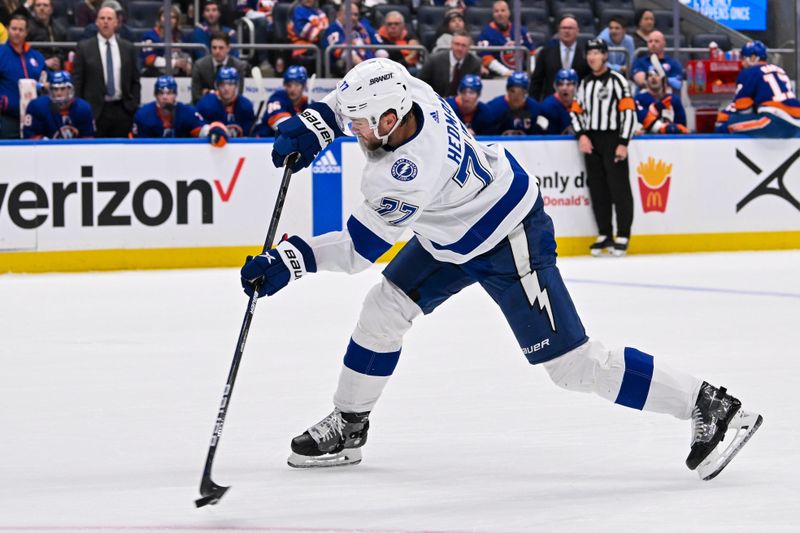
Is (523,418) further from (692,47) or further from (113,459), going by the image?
(692,47)

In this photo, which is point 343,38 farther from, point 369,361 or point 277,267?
point 277,267

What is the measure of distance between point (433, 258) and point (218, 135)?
6.03 m

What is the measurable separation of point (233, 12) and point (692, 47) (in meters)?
4.85

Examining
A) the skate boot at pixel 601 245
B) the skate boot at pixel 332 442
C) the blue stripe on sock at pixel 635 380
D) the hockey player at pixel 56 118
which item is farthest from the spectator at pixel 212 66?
the blue stripe on sock at pixel 635 380

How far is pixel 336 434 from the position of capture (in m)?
4.02

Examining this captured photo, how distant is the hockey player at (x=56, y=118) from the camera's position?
32.1 ft

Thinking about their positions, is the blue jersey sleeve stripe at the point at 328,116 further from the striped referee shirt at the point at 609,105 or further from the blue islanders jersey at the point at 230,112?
the striped referee shirt at the point at 609,105

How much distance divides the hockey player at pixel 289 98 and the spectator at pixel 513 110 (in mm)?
1574

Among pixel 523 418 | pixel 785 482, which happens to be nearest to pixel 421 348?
pixel 523 418

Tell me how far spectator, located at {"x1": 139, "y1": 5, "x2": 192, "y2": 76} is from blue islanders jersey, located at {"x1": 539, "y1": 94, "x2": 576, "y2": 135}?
9.76 ft

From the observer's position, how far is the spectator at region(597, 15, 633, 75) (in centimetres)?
1234

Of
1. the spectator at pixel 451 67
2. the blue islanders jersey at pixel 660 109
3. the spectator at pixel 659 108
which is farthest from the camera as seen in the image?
the blue islanders jersey at pixel 660 109

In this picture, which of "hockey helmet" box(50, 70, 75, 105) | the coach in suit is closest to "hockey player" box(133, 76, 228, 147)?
the coach in suit

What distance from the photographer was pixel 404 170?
11.4 feet
